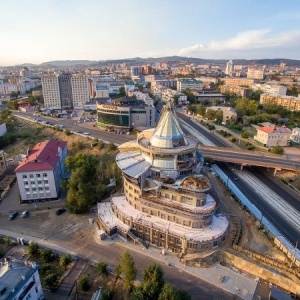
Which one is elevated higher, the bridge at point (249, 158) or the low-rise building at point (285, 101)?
the low-rise building at point (285, 101)

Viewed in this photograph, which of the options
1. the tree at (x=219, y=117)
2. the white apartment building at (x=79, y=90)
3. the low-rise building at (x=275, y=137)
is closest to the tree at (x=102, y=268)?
the low-rise building at (x=275, y=137)

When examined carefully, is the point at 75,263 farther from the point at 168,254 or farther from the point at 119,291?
the point at 168,254

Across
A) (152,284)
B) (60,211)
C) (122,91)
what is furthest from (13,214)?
(122,91)

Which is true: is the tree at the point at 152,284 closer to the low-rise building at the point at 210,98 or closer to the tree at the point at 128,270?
the tree at the point at 128,270

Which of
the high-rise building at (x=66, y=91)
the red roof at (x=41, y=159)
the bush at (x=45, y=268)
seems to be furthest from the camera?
the high-rise building at (x=66, y=91)

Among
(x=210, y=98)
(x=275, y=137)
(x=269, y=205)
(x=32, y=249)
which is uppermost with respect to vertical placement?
(x=210, y=98)

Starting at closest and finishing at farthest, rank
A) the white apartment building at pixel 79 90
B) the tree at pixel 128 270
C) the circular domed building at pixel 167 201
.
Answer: the tree at pixel 128 270, the circular domed building at pixel 167 201, the white apartment building at pixel 79 90

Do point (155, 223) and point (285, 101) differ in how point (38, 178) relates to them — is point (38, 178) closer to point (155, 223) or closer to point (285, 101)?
point (155, 223)
